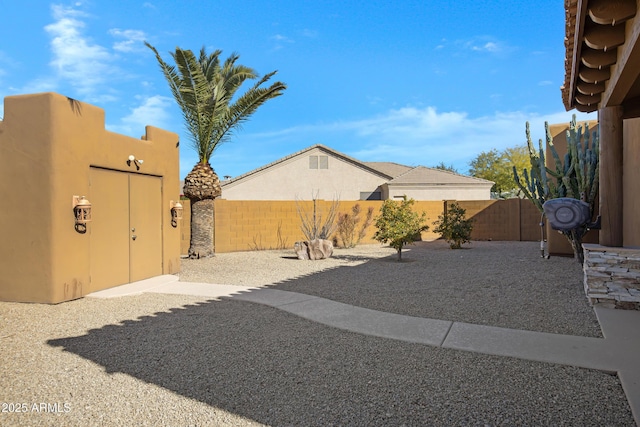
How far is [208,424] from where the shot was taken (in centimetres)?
318

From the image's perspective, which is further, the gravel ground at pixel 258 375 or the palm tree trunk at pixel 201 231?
the palm tree trunk at pixel 201 231

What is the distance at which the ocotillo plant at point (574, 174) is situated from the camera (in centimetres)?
1006

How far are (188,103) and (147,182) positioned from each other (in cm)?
572

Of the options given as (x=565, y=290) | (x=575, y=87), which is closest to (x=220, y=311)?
(x=565, y=290)

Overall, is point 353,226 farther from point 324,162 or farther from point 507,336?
point 507,336

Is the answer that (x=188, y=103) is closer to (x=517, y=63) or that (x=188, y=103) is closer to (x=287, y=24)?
(x=287, y=24)

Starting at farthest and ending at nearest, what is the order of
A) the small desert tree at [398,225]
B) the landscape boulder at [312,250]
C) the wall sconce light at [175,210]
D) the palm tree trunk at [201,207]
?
the palm tree trunk at [201,207]
the landscape boulder at [312,250]
the small desert tree at [398,225]
the wall sconce light at [175,210]

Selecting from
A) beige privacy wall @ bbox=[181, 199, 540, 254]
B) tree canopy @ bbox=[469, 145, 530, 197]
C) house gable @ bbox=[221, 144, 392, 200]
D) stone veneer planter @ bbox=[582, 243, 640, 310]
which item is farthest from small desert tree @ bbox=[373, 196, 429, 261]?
tree canopy @ bbox=[469, 145, 530, 197]

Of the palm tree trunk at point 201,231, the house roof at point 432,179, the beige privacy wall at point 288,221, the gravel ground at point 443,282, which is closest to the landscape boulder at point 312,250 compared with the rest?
the gravel ground at point 443,282

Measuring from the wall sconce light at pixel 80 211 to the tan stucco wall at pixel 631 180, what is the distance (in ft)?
32.3

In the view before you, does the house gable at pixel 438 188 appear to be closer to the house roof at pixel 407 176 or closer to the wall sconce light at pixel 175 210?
the house roof at pixel 407 176

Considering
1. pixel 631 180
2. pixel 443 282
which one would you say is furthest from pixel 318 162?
pixel 631 180

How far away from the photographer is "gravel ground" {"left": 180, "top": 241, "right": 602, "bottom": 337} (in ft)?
20.7

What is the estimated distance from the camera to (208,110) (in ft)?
48.4
